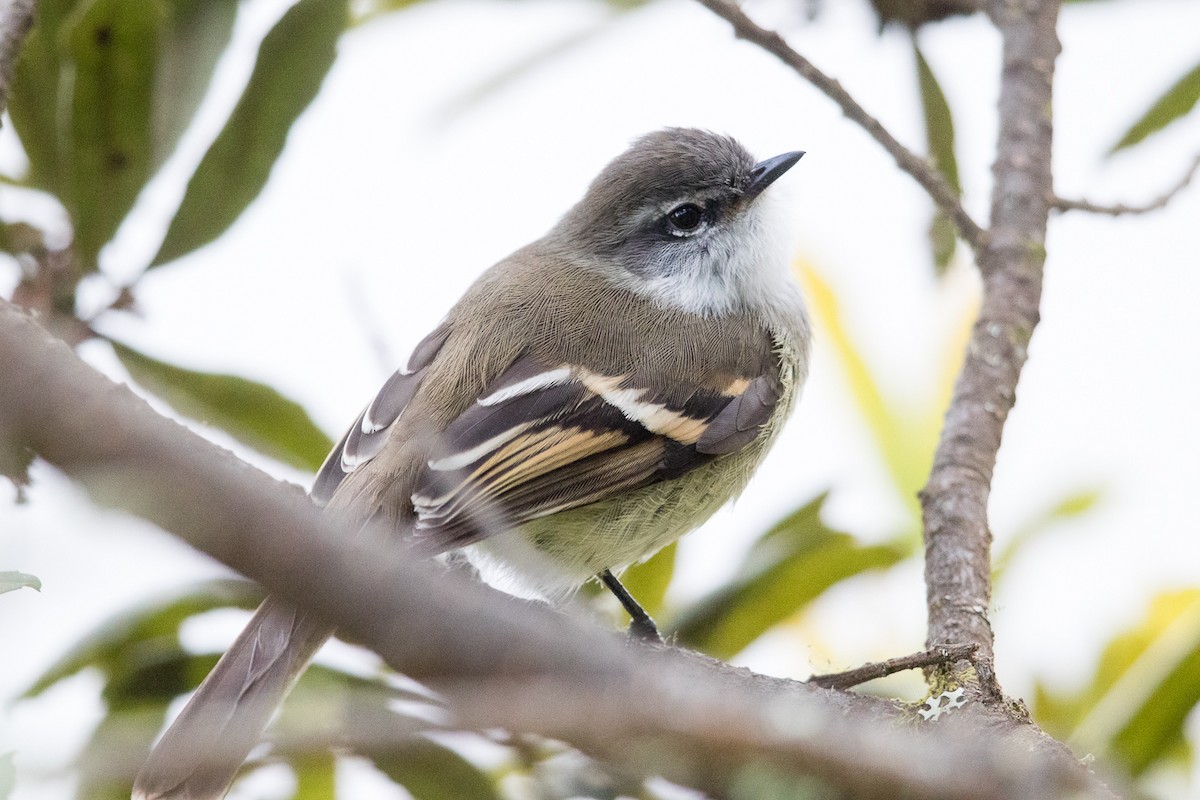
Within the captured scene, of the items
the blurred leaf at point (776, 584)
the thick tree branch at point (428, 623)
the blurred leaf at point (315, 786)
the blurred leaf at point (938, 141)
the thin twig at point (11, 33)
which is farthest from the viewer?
the blurred leaf at point (938, 141)

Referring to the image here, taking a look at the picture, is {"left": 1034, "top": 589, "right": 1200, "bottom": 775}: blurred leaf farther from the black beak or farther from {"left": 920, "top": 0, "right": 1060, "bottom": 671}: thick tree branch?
the black beak

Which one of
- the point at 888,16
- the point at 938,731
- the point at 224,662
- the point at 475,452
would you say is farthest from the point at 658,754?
the point at 888,16

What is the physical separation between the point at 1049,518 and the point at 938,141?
4.10ft

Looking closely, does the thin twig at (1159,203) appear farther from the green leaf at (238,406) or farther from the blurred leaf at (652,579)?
the green leaf at (238,406)

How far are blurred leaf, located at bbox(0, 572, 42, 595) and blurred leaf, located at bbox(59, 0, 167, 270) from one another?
185 cm

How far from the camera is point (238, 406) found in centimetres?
333

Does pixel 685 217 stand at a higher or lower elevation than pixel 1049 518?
higher

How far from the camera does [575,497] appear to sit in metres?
3.04

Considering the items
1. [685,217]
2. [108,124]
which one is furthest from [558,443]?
[108,124]

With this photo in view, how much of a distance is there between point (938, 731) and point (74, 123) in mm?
2566

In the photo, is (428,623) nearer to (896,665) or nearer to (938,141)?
(896,665)

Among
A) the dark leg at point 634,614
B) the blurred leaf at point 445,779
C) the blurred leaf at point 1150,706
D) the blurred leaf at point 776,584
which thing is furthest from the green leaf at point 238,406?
the blurred leaf at point 1150,706

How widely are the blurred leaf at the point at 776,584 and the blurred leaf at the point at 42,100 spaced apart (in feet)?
6.78

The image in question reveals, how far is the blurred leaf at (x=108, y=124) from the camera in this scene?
3.13m
